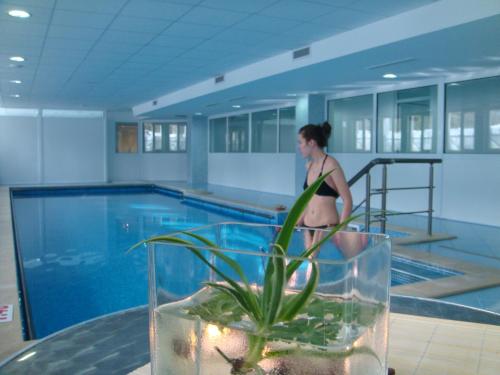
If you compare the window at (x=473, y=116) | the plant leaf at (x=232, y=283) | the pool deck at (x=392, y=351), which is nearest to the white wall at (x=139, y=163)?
the window at (x=473, y=116)

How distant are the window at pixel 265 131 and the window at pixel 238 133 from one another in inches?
20.9

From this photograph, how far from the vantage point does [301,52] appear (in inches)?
290

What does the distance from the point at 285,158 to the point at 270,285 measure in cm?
1294

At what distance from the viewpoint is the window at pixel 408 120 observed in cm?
919

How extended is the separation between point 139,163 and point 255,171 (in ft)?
19.6

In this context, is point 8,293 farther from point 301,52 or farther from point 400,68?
point 400,68

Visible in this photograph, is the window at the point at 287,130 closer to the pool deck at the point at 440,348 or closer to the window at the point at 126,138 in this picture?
the window at the point at 126,138

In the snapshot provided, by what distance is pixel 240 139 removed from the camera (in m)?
16.0

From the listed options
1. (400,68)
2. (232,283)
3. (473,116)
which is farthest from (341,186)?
(473,116)

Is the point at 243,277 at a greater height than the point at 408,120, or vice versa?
the point at 408,120

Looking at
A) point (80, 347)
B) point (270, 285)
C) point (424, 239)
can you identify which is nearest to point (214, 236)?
point (270, 285)

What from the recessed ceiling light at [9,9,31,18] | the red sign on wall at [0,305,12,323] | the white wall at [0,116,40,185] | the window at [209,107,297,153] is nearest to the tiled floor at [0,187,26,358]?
the red sign on wall at [0,305,12,323]

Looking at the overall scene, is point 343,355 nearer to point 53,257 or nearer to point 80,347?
point 80,347

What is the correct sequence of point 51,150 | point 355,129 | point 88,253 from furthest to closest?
1. point 51,150
2. point 355,129
3. point 88,253
